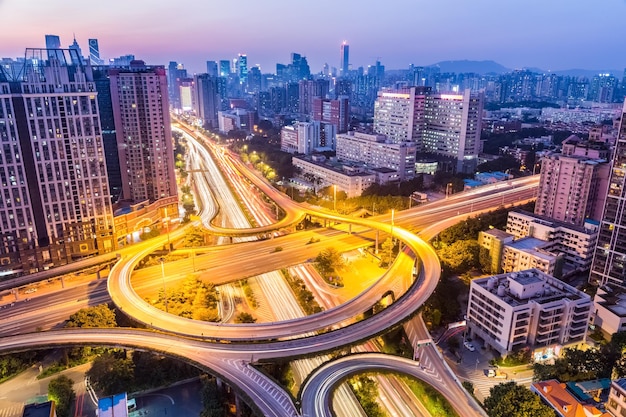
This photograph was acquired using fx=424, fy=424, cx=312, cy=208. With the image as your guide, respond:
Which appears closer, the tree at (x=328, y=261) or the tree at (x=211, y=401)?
the tree at (x=211, y=401)

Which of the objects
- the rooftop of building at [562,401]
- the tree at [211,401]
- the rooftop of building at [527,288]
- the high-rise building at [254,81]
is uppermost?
the high-rise building at [254,81]

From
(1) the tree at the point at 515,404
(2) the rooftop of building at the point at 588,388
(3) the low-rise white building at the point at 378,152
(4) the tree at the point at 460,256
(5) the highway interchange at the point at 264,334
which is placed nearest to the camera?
(1) the tree at the point at 515,404

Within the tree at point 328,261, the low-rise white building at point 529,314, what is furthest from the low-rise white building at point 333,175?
the low-rise white building at point 529,314

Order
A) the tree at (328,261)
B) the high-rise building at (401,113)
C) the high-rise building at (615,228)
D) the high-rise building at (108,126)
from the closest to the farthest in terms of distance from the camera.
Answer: the high-rise building at (615,228) < the tree at (328,261) < the high-rise building at (108,126) < the high-rise building at (401,113)

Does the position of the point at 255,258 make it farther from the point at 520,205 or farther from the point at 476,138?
the point at 476,138

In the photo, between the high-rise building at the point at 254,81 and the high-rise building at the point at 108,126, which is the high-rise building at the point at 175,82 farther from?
the high-rise building at the point at 108,126

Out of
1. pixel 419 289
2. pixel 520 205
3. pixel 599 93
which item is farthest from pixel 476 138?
pixel 599 93

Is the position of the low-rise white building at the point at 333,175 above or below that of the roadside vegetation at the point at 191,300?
above
